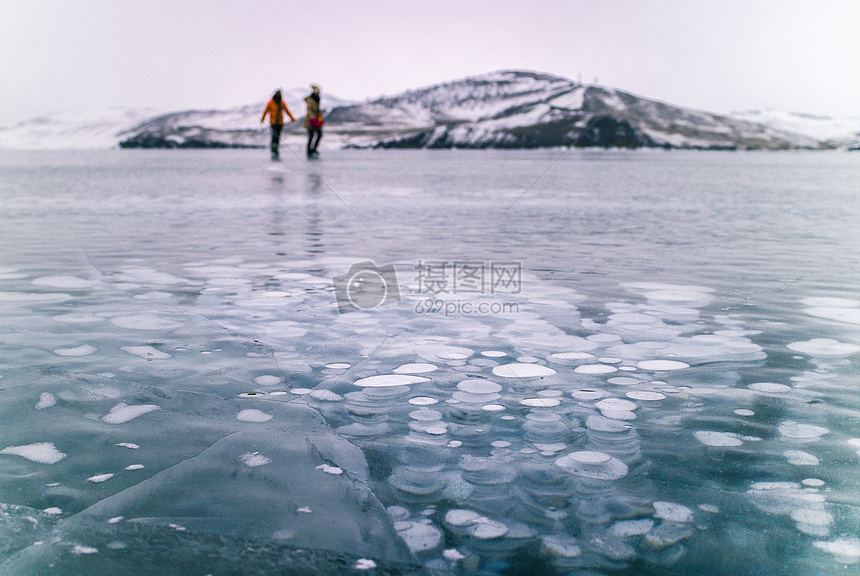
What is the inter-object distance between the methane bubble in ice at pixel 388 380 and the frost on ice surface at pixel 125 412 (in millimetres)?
1043

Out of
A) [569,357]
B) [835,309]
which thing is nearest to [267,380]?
[569,357]

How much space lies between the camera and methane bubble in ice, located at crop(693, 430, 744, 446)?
2.97m

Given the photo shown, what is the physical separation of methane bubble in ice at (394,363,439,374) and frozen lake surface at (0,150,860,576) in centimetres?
2

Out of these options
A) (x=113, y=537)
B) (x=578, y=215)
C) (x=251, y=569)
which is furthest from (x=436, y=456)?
(x=578, y=215)

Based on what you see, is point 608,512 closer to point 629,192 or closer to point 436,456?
point 436,456

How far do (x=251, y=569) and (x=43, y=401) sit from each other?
1.89 metres

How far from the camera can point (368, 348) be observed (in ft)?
14.3

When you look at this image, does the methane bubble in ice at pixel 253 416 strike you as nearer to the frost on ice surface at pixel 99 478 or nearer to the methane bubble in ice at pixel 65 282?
the frost on ice surface at pixel 99 478

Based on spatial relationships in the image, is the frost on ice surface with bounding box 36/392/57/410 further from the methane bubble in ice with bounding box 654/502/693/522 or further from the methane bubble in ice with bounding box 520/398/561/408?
the methane bubble in ice with bounding box 654/502/693/522

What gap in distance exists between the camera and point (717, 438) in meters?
3.02

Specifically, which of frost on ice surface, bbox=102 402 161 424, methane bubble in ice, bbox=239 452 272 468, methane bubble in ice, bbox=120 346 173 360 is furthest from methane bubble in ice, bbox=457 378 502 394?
methane bubble in ice, bbox=120 346 173 360

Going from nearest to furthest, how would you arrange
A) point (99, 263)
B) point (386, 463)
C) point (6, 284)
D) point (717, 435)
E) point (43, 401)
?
point (386, 463) < point (717, 435) < point (43, 401) < point (6, 284) < point (99, 263)

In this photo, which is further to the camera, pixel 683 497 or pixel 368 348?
pixel 368 348
